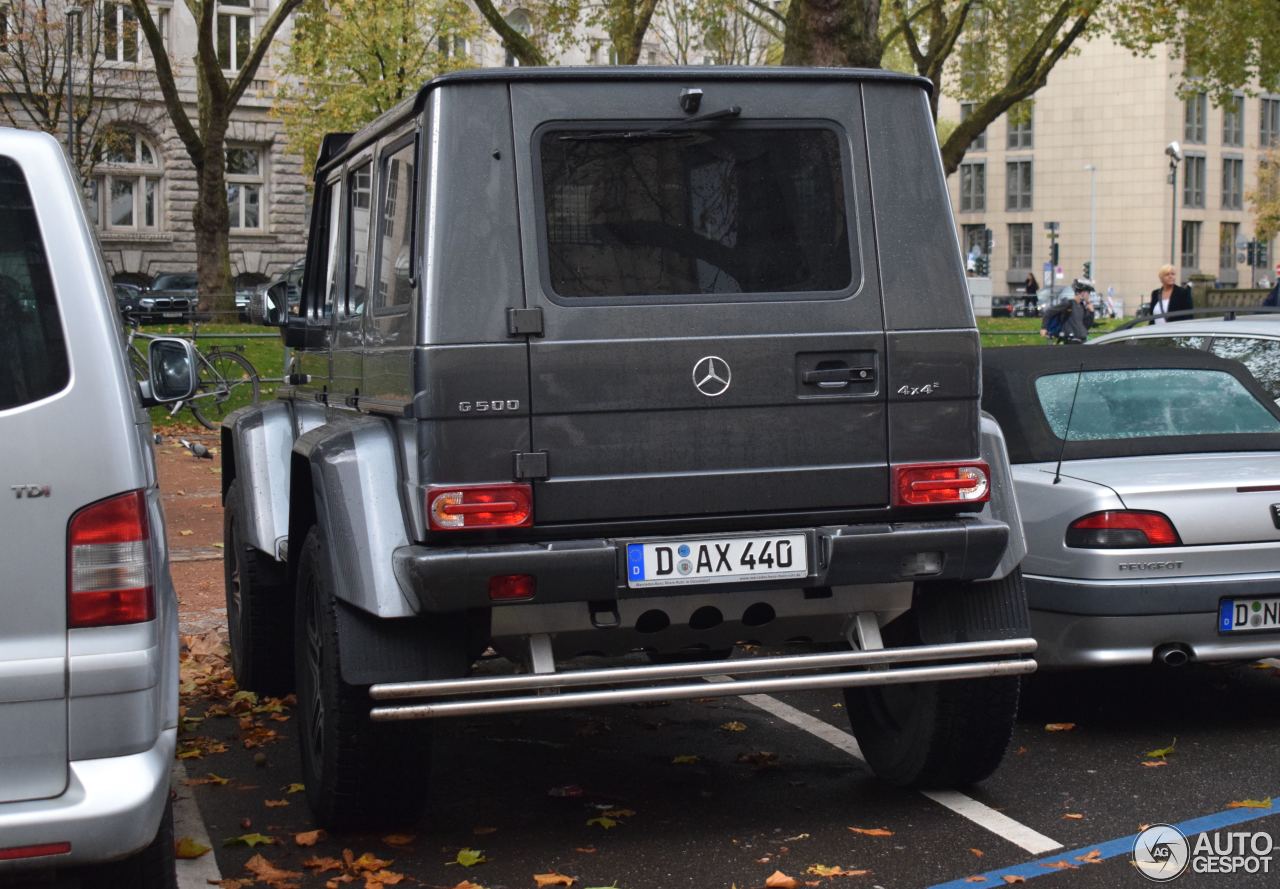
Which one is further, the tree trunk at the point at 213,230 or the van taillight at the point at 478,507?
the tree trunk at the point at 213,230

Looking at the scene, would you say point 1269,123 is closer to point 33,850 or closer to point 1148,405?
point 1148,405

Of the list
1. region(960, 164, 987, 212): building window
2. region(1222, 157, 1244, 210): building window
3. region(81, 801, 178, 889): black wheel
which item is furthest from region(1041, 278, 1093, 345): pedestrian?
region(960, 164, 987, 212): building window

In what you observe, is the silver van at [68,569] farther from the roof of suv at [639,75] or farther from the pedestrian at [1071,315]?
the pedestrian at [1071,315]

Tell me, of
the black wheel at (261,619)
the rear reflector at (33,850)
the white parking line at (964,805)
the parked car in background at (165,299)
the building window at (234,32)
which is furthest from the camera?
the building window at (234,32)

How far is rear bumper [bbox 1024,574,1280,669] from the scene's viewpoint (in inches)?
253

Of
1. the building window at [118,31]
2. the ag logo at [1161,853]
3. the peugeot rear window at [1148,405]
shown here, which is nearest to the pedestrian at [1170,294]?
the peugeot rear window at [1148,405]

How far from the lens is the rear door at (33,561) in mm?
3605

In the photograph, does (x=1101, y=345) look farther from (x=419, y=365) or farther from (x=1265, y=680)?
(x=419, y=365)

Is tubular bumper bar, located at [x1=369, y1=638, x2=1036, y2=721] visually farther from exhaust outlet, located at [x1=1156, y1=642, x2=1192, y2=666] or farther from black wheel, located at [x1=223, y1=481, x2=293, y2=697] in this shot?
black wheel, located at [x1=223, y1=481, x2=293, y2=697]

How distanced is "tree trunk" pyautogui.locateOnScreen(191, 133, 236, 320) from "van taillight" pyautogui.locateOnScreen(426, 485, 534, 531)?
26205 mm

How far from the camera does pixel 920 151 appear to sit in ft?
17.7

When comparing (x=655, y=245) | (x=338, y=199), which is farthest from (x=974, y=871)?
(x=338, y=199)

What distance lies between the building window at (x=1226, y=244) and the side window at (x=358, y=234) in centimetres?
8949

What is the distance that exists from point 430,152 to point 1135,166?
286ft
